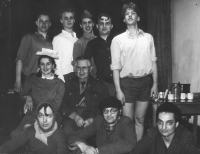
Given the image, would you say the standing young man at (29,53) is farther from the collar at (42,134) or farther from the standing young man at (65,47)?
the collar at (42,134)

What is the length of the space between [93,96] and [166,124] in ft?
4.13

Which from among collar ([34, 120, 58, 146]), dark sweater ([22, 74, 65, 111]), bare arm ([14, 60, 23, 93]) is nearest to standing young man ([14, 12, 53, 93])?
bare arm ([14, 60, 23, 93])

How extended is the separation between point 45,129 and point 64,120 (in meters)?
0.69

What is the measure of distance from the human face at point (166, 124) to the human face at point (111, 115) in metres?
0.45

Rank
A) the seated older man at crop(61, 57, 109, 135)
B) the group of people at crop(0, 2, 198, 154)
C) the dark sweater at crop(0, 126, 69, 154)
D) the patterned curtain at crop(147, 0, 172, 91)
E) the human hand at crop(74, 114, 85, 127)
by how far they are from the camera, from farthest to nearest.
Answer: the patterned curtain at crop(147, 0, 172, 91) < the seated older man at crop(61, 57, 109, 135) < the human hand at crop(74, 114, 85, 127) < the dark sweater at crop(0, 126, 69, 154) < the group of people at crop(0, 2, 198, 154)

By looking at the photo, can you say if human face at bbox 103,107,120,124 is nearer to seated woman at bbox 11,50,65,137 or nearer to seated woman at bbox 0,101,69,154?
seated woman at bbox 0,101,69,154

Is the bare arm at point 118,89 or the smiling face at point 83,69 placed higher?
the smiling face at point 83,69

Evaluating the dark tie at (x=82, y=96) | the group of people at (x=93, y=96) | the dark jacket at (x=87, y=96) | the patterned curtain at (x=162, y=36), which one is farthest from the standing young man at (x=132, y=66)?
the patterned curtain at (x=162, y=36)

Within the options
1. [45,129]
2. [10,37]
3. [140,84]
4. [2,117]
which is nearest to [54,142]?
[45,129]

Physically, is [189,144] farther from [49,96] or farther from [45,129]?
[49,96]

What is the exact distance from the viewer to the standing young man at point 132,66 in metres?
4.05

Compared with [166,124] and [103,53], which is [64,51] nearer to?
[103,53]

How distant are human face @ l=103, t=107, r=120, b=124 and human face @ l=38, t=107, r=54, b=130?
55cm

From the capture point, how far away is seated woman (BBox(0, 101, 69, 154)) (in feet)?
11.1
